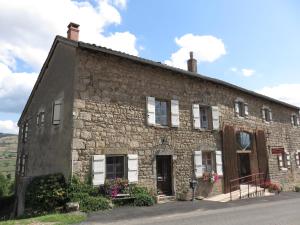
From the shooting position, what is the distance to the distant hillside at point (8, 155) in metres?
78.9

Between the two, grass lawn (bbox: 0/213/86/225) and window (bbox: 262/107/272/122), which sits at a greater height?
window (bbox: 262/107/272/122)

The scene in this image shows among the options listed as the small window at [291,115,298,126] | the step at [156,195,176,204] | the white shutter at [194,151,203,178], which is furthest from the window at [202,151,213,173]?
the small window at [291,115,298,126]

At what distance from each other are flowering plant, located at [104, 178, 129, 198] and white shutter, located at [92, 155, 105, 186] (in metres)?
0.24

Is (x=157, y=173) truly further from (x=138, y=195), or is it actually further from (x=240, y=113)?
(x=240, y=113)

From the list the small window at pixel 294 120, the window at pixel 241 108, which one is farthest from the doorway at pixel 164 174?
the small window at pixel 294 120

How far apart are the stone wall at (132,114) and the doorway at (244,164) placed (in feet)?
9.88

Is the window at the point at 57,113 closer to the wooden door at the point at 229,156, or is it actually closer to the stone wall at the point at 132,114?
the stone wall at the point at 132,114

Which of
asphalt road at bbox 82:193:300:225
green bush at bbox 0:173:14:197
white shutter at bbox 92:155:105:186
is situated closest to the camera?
asphalt road at bbox 82:193:300:225

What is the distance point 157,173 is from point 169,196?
1.03 metres

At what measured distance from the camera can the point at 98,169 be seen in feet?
32.8

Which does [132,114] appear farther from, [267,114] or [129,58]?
[267,114]

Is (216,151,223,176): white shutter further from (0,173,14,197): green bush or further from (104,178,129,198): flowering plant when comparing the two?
(0,173,14,197): green bush

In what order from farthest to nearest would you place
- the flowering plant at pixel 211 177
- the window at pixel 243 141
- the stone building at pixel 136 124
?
the window at pixel 243 141
the flowering plant at pixel 211 177
the stone building at pixel 136 124

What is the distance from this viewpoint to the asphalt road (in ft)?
24.7
